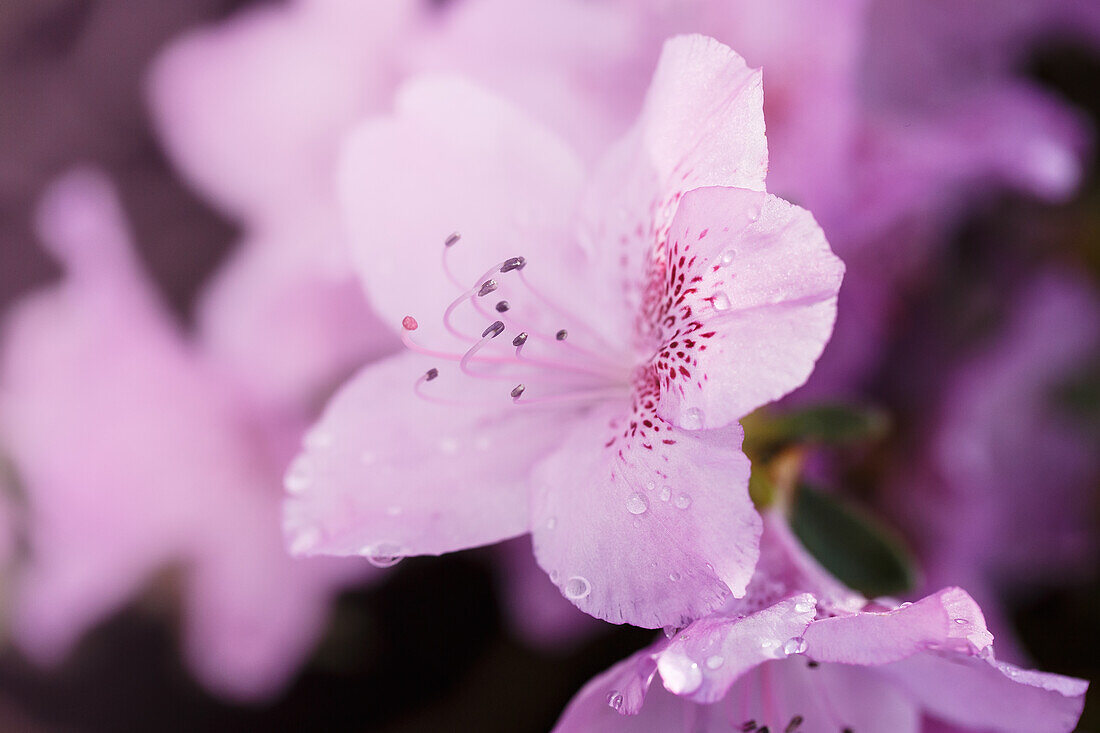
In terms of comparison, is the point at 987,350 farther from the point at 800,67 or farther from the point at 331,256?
the point at 331,256

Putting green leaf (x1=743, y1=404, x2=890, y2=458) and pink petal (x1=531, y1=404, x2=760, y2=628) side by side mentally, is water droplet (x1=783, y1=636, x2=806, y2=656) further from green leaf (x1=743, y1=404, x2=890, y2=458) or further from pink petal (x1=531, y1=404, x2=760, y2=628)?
green leaf (x1=743, y1=404, x2=890, y2=458)

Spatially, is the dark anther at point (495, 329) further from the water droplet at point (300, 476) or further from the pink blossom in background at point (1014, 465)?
the pink blossom in background at point (1014, 465)

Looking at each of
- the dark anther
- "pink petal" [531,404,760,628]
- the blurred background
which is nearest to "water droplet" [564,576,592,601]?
"pink petal" [531,404,760,628]

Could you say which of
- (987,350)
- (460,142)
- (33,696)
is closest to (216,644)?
(33,696)

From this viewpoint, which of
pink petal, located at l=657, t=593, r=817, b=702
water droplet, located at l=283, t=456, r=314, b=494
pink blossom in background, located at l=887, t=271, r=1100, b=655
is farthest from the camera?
pink blossom in background, located at l=887, t=271, r=1100, b=655

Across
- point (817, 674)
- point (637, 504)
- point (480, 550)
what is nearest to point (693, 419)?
point (637, 504)

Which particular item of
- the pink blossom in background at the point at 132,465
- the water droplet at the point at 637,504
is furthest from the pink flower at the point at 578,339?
the pink blossom in background at the point at 132,465
